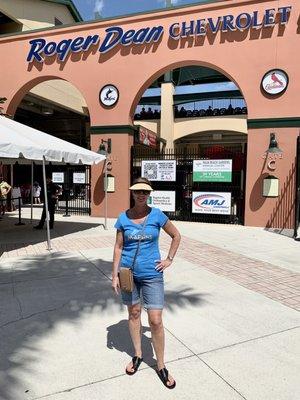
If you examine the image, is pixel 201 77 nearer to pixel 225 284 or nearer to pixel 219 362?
pixel 225 284

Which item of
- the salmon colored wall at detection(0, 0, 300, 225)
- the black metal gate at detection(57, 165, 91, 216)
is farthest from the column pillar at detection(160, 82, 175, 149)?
the salmon colored wall at detection(0, 0, 300, 225)

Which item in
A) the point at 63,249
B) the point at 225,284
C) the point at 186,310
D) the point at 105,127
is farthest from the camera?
the point at 105,127

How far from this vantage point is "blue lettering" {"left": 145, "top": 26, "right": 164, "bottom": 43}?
13664 millimetres

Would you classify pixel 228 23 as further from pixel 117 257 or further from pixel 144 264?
pixel 144 264

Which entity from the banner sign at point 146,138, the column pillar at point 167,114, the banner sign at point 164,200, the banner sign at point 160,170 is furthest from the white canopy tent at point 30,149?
the column pillar at point 167,114

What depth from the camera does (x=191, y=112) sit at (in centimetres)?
2950

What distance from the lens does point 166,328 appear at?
4.47m

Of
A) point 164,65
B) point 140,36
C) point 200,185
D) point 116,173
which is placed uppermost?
point 140,36

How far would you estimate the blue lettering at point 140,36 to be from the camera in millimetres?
13833

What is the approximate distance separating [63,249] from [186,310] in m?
4.43

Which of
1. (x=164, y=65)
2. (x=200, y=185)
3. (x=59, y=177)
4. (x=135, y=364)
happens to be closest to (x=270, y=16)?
(x=164, y=65)

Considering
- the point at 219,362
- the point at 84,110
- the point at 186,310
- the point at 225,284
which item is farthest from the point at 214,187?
the point at 84,110

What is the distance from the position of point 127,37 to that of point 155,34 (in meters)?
1.05

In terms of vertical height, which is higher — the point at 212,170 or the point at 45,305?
the point at 212,170
